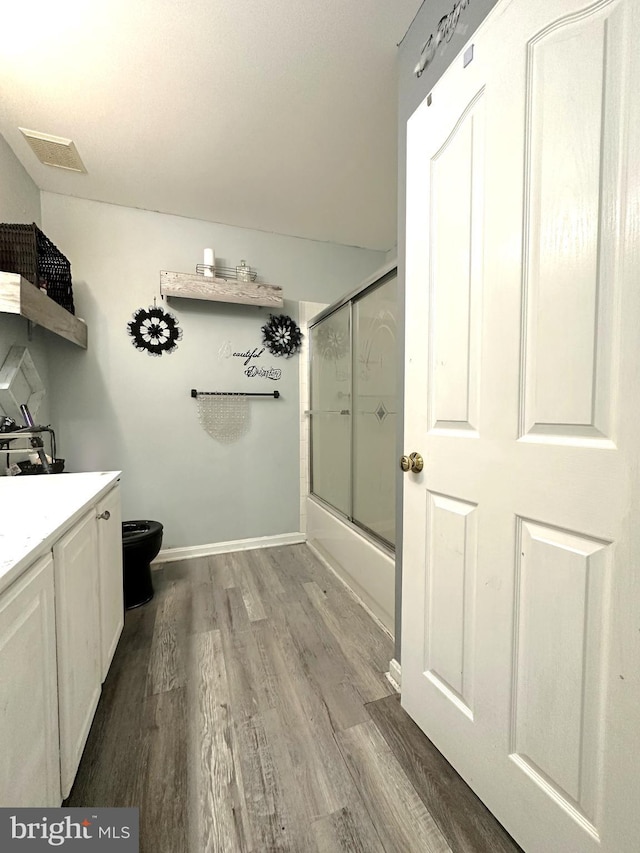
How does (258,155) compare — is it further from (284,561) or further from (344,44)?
(284,561)

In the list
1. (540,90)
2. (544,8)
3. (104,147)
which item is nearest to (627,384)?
(540,90)

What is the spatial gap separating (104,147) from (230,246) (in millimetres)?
905

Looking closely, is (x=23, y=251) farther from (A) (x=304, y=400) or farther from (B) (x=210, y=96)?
(A) (x=304, y=400)

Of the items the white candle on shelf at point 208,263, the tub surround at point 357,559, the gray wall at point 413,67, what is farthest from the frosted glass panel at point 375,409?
the white candle on shelf at point 208,263

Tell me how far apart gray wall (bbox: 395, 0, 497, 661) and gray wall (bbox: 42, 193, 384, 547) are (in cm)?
152

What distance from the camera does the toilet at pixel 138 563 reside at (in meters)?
1.83

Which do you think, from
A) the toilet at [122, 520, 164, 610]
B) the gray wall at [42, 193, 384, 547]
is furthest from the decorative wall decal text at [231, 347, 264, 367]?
the toilet at [122, 520, 164, 610]

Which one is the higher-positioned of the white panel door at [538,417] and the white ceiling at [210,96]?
the white ceiling at [210,96]

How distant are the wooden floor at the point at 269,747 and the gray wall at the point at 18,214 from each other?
117 cm

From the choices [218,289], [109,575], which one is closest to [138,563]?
[109,575]

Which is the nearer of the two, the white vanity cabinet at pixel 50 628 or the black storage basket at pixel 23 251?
the white vanity cabinet at pixel 50 628

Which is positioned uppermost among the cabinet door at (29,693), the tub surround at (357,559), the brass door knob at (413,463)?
the brass door knob at (413,463)

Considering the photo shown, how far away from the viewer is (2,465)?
4.96 feet

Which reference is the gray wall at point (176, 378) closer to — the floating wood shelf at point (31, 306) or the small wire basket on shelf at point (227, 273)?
the small wire basket on shelf at point (227, 273)
